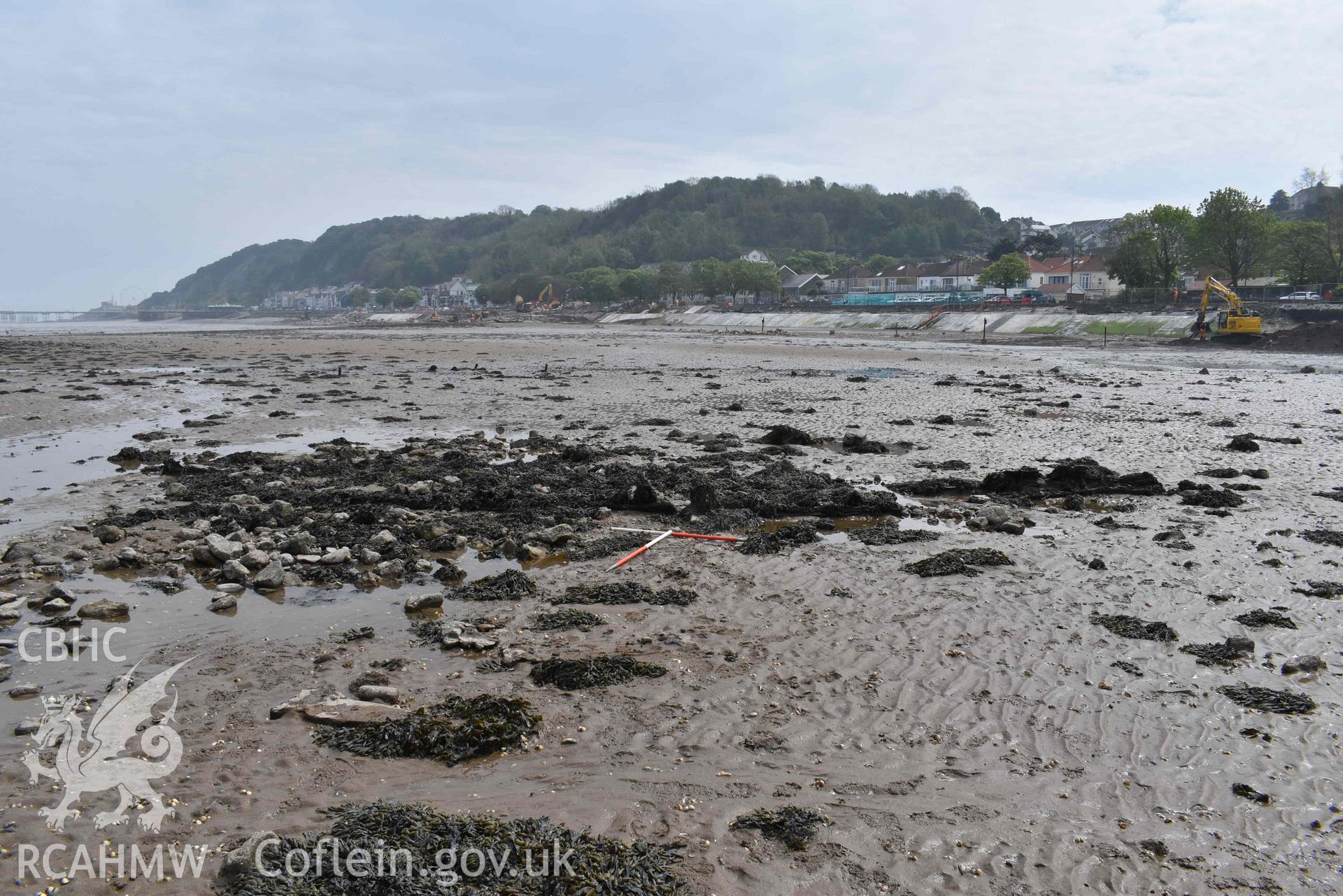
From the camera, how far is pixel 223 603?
8.23 meters

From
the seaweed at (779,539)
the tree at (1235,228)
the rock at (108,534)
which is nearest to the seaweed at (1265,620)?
the seaweed at (779,539)

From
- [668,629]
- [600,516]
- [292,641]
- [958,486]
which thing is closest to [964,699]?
[668,629]

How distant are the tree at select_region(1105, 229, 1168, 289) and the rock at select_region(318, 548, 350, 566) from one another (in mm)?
86497

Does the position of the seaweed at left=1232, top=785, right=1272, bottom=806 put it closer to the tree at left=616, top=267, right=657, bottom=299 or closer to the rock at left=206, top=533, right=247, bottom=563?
the rock at left=206, top=533, right=247, bottom=563

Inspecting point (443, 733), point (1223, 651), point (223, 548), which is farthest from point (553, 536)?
point (1223, 651)

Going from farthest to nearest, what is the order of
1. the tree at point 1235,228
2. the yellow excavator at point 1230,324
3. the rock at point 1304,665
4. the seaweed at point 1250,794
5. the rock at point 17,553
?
the tree at point 1235,228
the yellow excavator at point 1230,324
the rock at point 17,553
the rock at point 1304,665
the seaweed at point 1250,794

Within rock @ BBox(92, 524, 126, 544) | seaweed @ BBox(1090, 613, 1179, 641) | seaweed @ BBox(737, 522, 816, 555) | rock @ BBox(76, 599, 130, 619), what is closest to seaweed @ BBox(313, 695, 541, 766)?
rock @ BBox(76, 599, 130, 619)

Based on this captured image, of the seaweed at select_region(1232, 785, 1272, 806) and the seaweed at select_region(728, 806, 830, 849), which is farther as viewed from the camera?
the seaweed at select_region(1232, 785, 1272, 806)

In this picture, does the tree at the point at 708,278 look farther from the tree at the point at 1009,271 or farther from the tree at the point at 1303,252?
the tree at the point at 1303,252

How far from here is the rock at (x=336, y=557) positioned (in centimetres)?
937

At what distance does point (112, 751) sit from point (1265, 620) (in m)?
9.47

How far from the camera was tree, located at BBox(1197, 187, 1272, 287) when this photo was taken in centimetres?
7238

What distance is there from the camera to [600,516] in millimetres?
11867

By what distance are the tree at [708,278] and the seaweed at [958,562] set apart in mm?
128273
